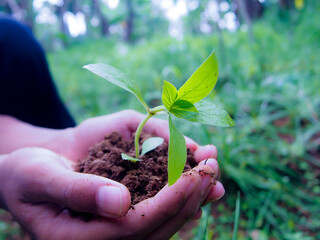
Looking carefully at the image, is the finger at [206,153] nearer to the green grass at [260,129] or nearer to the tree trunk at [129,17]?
the green grass at [260,129]

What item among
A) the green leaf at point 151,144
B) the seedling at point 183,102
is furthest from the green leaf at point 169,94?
the green leaf at point 151,144

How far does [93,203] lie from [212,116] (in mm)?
295

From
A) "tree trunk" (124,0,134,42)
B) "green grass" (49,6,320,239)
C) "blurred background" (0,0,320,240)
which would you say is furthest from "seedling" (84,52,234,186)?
"tree trunk" (124,0,134,42)

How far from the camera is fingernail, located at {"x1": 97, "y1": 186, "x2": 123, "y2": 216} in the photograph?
1.38 ft

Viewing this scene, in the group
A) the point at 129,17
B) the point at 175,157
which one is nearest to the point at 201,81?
the point at 175,157

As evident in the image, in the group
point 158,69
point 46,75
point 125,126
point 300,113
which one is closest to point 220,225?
point 125,126

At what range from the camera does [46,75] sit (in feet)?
4.50

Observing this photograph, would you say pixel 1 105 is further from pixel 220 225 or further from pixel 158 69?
pixel 158 69

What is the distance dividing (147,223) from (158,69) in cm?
238

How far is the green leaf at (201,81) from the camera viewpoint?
0.43m

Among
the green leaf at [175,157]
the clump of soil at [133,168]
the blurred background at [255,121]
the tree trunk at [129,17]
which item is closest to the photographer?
the green leaf at [175,157]

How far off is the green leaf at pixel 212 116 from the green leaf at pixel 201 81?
0.03 meters

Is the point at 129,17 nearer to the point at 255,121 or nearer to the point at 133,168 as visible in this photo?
the point at 255,121

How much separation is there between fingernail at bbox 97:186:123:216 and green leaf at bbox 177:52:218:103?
0.74ft
